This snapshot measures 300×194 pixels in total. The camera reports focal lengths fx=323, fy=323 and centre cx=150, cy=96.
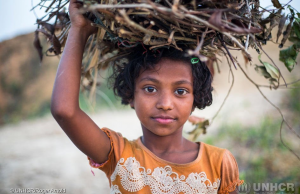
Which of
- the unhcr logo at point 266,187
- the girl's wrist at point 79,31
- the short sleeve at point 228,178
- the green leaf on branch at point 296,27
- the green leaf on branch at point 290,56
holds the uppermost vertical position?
the girl's wrist at point 79,31

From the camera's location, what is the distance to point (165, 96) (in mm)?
1579

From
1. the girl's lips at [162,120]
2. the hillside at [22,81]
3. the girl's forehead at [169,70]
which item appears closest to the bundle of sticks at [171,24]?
the girl's forehead at [169,70]

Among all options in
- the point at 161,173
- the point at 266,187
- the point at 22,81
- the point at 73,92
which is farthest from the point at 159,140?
the point at 22,81

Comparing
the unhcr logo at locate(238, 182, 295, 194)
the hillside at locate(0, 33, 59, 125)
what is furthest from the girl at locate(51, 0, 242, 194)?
the hillside at locate(0, 33, 59, 125)

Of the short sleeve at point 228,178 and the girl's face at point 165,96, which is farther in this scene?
the short sleeve at point 228,178

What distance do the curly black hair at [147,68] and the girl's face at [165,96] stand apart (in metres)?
0.03

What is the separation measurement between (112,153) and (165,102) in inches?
15.7

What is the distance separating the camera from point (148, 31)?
1267 millimetres

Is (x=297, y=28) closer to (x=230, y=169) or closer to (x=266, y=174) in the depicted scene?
(x=230, y=169)

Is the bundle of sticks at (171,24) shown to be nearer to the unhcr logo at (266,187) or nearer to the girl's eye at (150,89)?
the girl's eye at (150,89)

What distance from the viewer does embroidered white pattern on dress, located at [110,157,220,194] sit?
5.43 feet

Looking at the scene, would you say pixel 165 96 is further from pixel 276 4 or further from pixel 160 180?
pixel 276 4

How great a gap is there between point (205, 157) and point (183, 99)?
36 centimetres

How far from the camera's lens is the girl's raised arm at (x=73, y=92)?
1.39m
